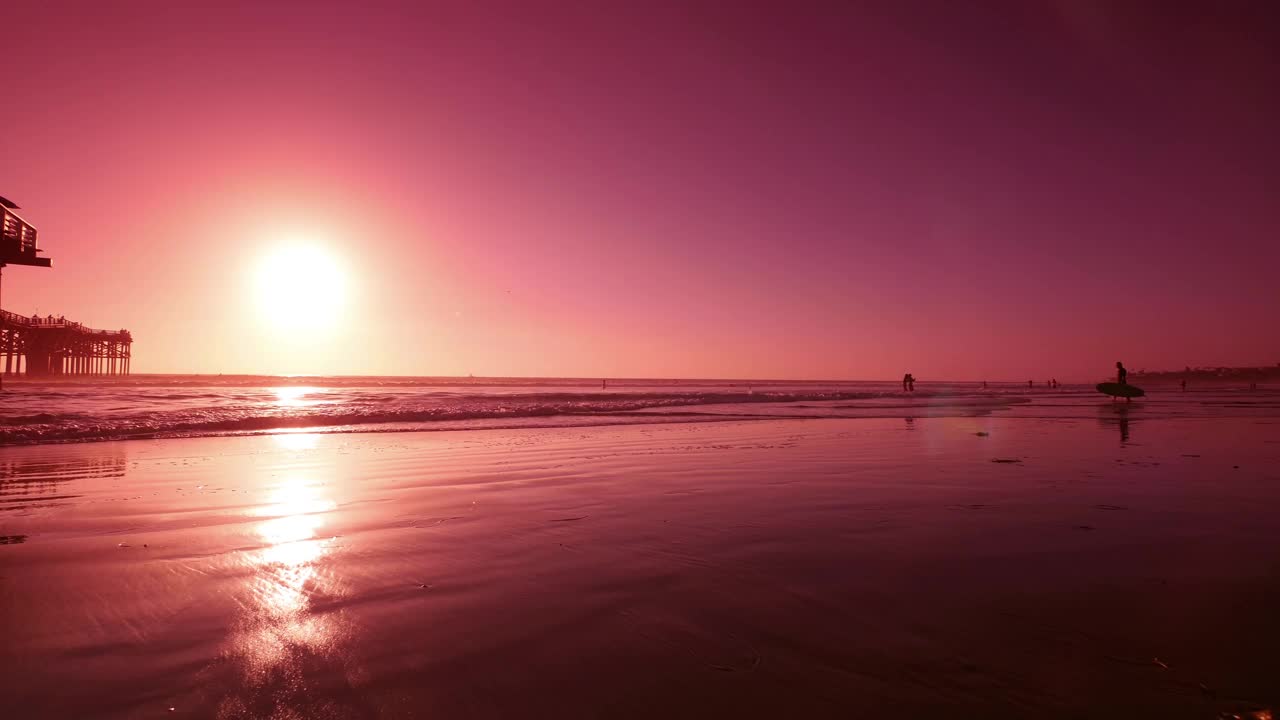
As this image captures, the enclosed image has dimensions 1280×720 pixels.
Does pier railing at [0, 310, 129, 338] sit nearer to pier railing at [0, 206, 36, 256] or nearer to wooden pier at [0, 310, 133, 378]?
wooden pier at [0, 310, 133, 378]

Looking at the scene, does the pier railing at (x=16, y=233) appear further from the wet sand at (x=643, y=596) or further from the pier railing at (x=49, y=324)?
the wet sand at (x=643, y=596)

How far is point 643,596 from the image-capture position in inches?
138

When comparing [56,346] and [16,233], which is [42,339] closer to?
[56,346]

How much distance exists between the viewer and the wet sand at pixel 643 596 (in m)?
2.33

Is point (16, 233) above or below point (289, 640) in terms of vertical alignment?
above

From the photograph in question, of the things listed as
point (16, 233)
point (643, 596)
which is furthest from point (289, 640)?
point (16, 233)

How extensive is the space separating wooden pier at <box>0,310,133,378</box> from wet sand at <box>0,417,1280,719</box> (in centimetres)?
6338

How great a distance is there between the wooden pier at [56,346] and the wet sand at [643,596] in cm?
6338

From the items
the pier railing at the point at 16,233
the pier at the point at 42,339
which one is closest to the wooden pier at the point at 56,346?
the pier at the point at 42,339

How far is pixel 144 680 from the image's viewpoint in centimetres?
245

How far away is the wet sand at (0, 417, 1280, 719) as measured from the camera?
2328mm

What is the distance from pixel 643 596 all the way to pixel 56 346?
288ft

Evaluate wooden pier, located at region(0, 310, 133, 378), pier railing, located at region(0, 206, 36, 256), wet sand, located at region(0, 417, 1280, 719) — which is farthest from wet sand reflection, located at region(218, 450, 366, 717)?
wooden pier, located at region(0, 310, 133, 378)

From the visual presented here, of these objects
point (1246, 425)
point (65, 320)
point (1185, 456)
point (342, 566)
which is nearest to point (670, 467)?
point (342, 566)
